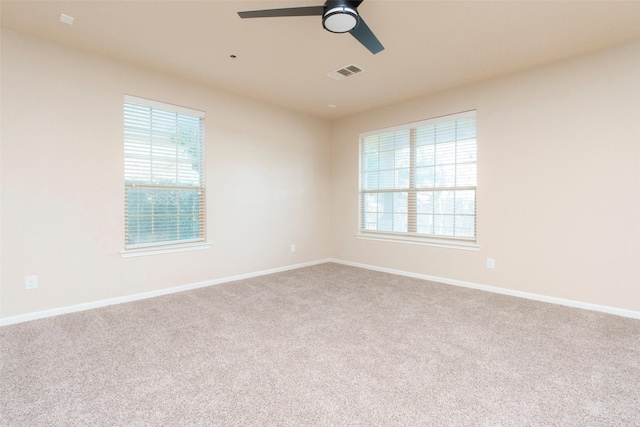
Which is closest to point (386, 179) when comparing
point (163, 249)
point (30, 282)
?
point (163, 249)

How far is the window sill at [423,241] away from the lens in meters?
4.03

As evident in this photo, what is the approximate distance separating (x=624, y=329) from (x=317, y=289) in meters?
2.96

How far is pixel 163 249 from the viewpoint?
3719 millimetres

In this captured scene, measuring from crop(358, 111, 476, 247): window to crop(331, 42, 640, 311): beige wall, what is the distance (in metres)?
0.16

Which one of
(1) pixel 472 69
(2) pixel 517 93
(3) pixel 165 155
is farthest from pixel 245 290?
Result: (2) pixel 517 93

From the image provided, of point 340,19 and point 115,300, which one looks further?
point 115,300

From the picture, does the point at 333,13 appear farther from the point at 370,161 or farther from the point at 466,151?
the point at 370,161

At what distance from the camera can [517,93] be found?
A: 3.59m

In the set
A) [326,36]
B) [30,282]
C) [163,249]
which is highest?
[326,36]

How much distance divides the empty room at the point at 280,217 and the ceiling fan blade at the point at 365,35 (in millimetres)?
43

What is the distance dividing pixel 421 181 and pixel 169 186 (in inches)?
135

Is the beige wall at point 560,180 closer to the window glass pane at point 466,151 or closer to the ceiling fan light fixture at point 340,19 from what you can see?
the window glass pane at point 466,151

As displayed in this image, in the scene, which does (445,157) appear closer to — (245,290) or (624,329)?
(624,329)

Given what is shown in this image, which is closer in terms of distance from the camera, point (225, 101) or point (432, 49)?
point (432, 49)
